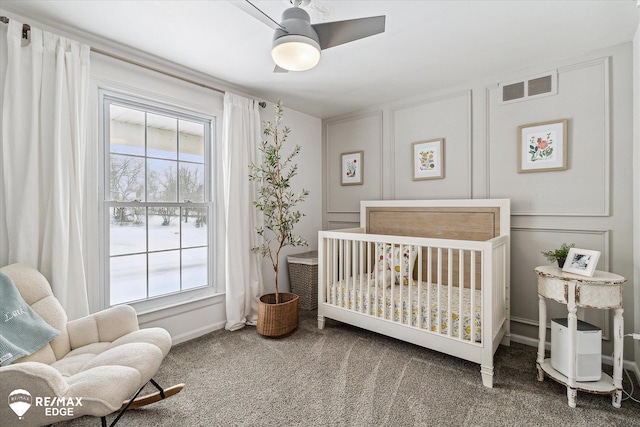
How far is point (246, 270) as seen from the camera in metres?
3.09

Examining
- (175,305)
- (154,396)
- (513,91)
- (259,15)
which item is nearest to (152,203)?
(175,305)

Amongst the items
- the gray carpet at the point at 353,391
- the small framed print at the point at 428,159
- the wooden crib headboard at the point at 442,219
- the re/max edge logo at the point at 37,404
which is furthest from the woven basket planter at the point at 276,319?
the small framed print at the point at 428,159

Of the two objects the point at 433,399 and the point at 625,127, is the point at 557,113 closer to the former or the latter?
the point at 625,127

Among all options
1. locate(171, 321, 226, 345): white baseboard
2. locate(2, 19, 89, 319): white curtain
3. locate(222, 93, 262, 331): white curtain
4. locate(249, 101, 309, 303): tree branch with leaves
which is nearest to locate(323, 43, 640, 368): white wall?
locate(249, 101, 309, 303): tree branch with leaves

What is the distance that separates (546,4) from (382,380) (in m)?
2.62

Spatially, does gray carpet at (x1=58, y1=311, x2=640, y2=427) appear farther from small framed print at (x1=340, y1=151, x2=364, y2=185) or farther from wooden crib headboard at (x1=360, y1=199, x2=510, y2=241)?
small framed print at (x1=340, y1=151, x2=364, y2=185)

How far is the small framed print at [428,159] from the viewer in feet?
10.1

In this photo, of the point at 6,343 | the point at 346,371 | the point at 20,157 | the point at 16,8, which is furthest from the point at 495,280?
the point at 16,8

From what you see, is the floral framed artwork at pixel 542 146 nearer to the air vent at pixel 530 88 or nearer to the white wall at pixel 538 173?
the white wall at pixel 538 173

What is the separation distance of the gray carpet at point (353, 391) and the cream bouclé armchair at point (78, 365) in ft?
0.95

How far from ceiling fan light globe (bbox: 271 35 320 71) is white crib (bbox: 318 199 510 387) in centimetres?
150

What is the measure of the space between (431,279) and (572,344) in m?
1.13

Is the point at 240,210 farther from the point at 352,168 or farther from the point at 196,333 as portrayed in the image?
the point at 352,168

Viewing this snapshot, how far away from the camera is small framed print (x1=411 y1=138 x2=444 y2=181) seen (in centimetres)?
308
